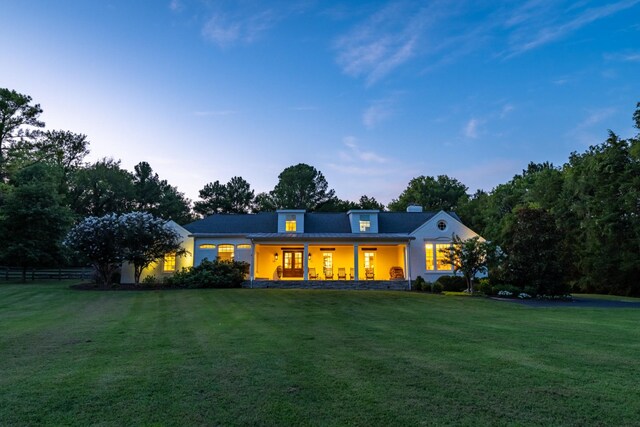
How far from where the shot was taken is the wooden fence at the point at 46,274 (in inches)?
1148

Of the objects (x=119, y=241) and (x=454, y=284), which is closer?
(x=454, y=284)

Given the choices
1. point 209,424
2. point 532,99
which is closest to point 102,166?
point 532,99

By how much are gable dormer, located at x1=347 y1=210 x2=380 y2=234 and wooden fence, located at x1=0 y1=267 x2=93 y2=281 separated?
20.5 metres

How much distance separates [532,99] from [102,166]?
4246 cm

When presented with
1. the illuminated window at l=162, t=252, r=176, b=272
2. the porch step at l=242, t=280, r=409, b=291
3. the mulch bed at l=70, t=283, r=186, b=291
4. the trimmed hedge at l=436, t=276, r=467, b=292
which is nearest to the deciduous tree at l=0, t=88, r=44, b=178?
the mulch bed at l=70, t=283, r=186, b=291

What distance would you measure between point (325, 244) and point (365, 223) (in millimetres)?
3639

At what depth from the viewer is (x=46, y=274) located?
99.7 feet

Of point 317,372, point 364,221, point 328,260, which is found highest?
point 364,221

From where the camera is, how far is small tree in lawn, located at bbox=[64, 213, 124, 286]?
65.3 ft

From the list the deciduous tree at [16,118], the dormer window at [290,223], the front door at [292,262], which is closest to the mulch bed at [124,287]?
the front door at [292,262]

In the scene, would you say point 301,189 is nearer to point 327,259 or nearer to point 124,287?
point 327,259

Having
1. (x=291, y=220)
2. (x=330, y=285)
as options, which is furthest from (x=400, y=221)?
(x=330, y=285)

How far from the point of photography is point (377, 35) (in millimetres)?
15648

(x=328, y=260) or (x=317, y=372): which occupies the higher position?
(x=328, y=260)
